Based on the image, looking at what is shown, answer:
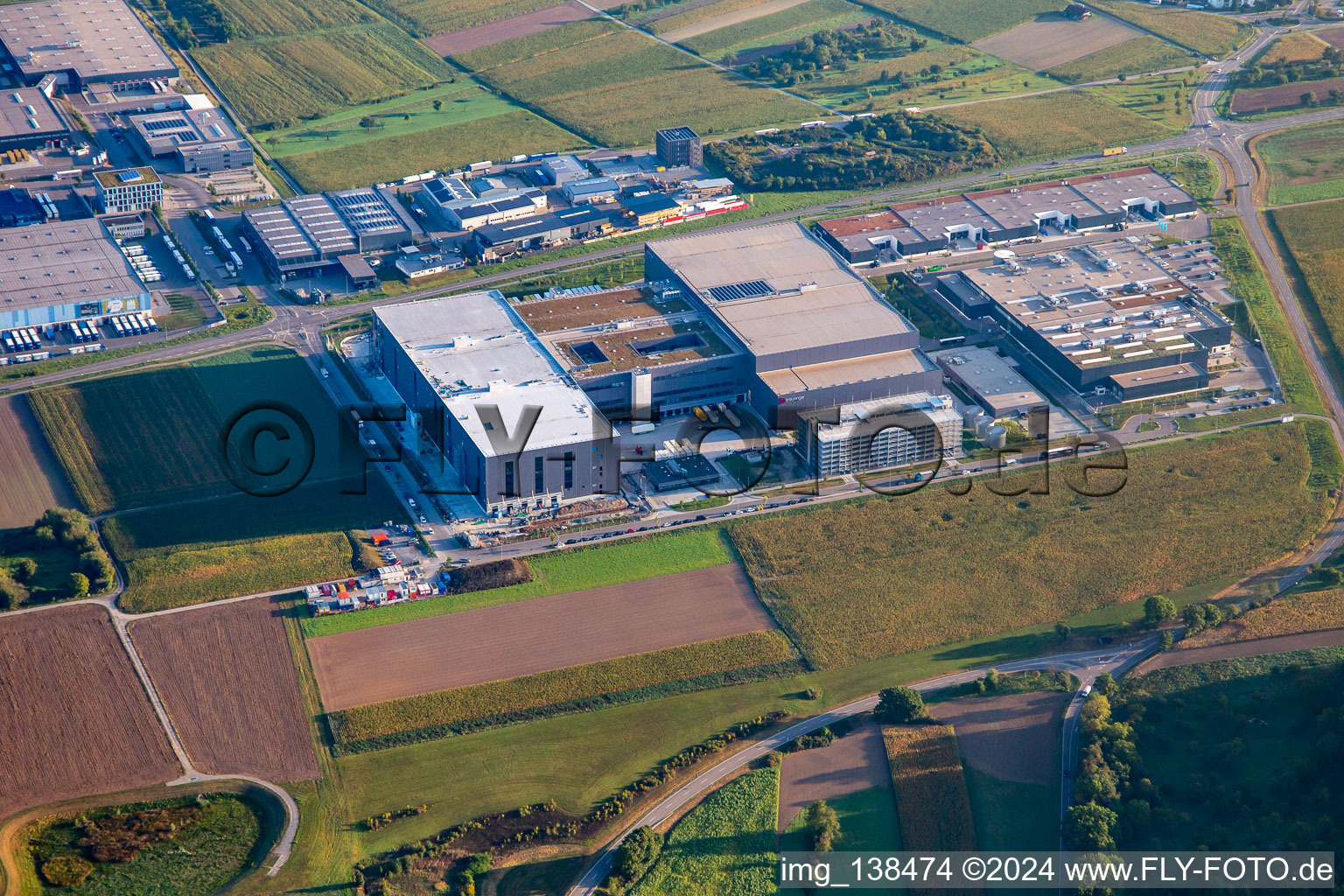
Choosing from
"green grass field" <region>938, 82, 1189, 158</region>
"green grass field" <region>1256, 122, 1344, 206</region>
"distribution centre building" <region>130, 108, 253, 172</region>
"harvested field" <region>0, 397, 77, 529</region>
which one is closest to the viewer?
"harvested field" <region>0, 397, 77, 529</region>

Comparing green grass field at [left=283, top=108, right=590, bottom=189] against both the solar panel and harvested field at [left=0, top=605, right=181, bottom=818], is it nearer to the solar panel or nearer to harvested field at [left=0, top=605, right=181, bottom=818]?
the solar panel

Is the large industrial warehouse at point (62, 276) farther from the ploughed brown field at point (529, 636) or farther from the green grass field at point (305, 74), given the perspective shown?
the ploughed brown field at point (529, 636)

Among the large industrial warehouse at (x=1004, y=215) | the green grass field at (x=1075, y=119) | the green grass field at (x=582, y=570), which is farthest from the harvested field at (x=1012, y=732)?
the green grass field at (x=1075, y=119)

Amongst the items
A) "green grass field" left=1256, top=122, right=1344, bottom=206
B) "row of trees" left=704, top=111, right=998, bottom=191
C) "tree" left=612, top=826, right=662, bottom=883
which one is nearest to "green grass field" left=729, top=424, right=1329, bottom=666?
"tree" left=612, top=826, right=662, bottom=883

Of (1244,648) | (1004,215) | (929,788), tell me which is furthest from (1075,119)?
(929,788)

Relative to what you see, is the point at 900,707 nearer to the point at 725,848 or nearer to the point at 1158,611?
the point at 725,848

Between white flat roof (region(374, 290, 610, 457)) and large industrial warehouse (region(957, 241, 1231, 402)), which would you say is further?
large industrial warehouse (region(957, 241, 1231, 402))
